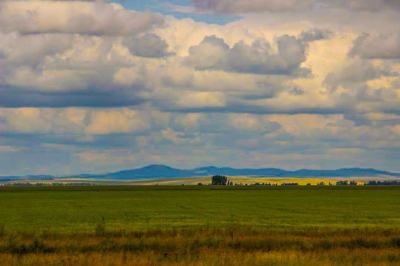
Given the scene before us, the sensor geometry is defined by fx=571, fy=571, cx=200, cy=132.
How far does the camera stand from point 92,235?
36000 millimetres

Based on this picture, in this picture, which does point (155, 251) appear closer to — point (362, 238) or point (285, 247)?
point (285, 247)

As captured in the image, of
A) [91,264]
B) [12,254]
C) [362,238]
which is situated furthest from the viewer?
[362,238]

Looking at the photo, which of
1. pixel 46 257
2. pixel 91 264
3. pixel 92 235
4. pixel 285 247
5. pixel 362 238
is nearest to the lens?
pixel 91 264

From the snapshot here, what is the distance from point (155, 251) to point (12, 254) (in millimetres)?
7095

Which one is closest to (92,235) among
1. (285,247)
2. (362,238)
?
(285,247)

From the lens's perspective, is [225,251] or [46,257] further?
[225,251]

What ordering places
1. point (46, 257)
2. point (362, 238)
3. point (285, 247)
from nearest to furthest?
1. point (46, 257)
2. point (285, 247)
3. point (362, 238)

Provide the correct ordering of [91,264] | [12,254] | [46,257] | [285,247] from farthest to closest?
1. [285,247]
2. [12,254]
3. [46,257]
4. [91,264]

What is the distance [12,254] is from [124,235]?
8.71 m

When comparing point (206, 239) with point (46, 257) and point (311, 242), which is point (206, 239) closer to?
point (311, 242)

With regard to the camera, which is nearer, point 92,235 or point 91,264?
point 91,264

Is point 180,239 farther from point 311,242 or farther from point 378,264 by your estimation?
point 378,264

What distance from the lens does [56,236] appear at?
3538cm

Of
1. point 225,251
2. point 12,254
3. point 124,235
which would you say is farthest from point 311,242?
point 12,254
